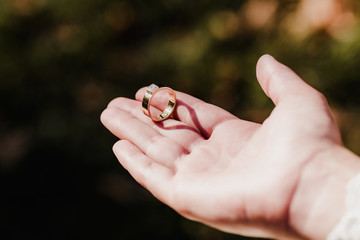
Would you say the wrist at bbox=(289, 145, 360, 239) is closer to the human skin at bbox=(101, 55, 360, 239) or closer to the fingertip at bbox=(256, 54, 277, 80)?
the human skin at bbox=(101, 55, 360, 239)

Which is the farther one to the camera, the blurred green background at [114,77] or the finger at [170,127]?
the blurred green background at [114,77]

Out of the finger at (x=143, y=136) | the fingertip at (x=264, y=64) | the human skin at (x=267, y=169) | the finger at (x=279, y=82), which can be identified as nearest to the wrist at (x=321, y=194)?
the human skin at (x=267, y=169)

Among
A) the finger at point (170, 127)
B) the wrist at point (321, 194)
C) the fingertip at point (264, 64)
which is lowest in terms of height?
the wrist at point (321, 194)

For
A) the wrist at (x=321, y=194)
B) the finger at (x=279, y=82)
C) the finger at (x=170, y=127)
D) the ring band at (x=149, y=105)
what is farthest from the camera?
the ring band at (x=149, y=105)

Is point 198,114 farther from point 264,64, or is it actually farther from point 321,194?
point 321,194

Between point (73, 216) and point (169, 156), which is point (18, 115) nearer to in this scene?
point (73, 216)

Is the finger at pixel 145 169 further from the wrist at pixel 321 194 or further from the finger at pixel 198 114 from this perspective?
the wrist at pixel 321 194

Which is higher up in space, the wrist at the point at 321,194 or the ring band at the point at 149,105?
the ring band at the point at 149,105

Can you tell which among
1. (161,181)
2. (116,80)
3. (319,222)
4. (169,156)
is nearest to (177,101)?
(169,156)
